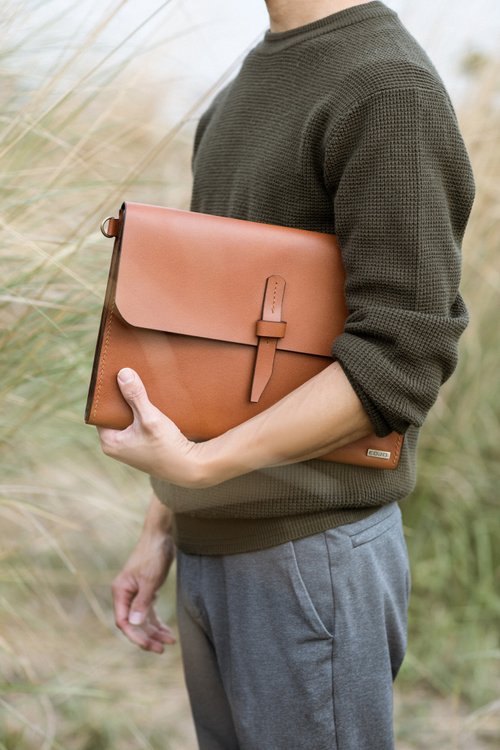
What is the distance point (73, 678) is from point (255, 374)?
125 centimetres

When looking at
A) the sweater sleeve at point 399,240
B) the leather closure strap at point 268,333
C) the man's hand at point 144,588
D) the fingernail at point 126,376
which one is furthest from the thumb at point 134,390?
the man's hand at point 144,588

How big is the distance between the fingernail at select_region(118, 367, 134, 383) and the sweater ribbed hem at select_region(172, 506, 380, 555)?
26cm

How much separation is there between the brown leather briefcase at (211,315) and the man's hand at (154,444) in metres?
0.02

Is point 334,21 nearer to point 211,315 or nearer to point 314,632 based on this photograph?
point 211,315

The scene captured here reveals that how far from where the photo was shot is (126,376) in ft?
3.52

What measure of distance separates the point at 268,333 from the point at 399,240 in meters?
0.20

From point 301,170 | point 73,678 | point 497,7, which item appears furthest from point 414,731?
point 497,7

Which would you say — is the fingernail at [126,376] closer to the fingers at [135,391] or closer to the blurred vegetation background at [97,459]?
the fingers at [135,391]

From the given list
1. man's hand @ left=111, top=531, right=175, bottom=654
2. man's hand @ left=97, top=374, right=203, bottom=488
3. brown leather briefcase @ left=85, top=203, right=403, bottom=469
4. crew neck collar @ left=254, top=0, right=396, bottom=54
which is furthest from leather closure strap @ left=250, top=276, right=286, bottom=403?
man's hand @ left=111, top=531, right=175, bottom=654

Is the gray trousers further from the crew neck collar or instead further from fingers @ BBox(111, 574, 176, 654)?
the crew neck collar

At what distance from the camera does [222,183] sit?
1289 millimetres

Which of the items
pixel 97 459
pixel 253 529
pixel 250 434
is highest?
pixel 250 434

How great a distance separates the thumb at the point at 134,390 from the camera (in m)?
1.07

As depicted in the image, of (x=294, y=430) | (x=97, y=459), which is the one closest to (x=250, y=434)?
(x=294, y=430)
